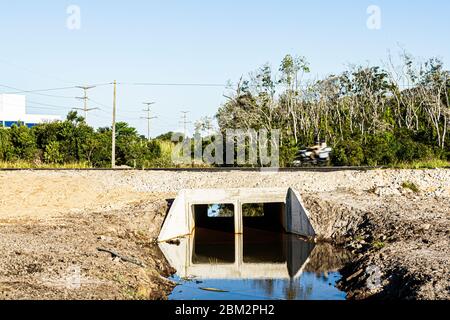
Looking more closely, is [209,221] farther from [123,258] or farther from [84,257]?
[84,257]

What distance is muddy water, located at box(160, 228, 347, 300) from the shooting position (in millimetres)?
14672

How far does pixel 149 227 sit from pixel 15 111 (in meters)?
76.4

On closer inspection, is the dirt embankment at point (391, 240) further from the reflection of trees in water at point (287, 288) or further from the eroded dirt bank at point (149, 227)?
the reflection of trees in water at point (287, 288)

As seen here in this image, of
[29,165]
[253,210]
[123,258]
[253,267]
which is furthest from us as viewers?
[29,165]

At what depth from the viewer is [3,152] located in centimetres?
3466

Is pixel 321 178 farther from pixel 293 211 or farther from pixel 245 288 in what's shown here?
pixel 245 288

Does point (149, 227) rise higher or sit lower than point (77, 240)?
lower

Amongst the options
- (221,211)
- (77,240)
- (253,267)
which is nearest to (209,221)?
(221,211)

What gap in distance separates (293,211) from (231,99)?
20.8 m

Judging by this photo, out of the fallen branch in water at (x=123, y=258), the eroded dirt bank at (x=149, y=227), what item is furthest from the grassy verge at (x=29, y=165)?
the fallen branch in water at (x=123, y=258)

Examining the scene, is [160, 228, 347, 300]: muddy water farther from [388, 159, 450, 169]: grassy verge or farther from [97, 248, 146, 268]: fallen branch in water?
[388, 159, 450, 169]: grassy verge

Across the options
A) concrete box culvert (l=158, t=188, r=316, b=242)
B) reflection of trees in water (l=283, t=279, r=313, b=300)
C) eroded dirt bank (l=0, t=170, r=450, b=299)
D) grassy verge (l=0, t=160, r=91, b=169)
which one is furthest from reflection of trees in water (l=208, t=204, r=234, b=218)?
Result: reflection of trees in water (l=283, t=279, r=313, b=300)

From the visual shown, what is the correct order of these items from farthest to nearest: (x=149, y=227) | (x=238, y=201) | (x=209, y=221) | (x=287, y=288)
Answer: (x=209, y=221) → (x=238, y=201) → (x=149, y=227) → (x=287, y=288)

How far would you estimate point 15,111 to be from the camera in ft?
298
